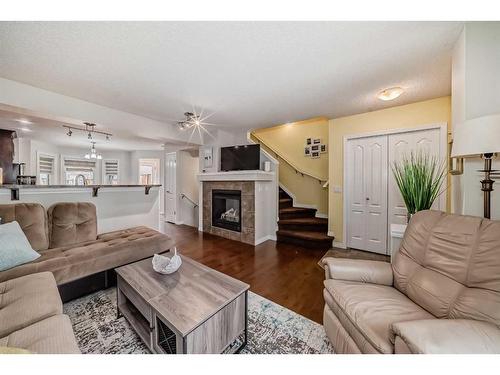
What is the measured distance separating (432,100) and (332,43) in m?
2.20

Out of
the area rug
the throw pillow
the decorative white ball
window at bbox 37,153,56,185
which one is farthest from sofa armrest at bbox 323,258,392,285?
window at bbox 37,153,56,185

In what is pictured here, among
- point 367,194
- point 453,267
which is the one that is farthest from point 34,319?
point 367,194

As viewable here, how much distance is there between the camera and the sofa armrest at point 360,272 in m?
1.43

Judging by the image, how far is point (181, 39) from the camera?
151 cm

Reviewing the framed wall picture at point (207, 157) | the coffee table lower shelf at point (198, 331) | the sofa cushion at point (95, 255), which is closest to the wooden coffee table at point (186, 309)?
the coffee table lower shelf at point (198, 331)

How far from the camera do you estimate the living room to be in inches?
41.8

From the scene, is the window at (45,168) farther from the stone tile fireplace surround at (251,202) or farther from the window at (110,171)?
the stone tile fireplace surround at (251,202)

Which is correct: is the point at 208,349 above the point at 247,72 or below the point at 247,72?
below

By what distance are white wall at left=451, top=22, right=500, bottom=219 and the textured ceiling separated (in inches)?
6.7

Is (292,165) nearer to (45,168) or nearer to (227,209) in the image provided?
(227,209)

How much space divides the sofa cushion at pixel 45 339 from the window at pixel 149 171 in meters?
6.75

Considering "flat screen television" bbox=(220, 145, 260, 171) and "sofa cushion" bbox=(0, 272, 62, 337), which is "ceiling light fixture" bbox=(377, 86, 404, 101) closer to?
"flat screen television" bbox=(220, 145, 260, 171)
